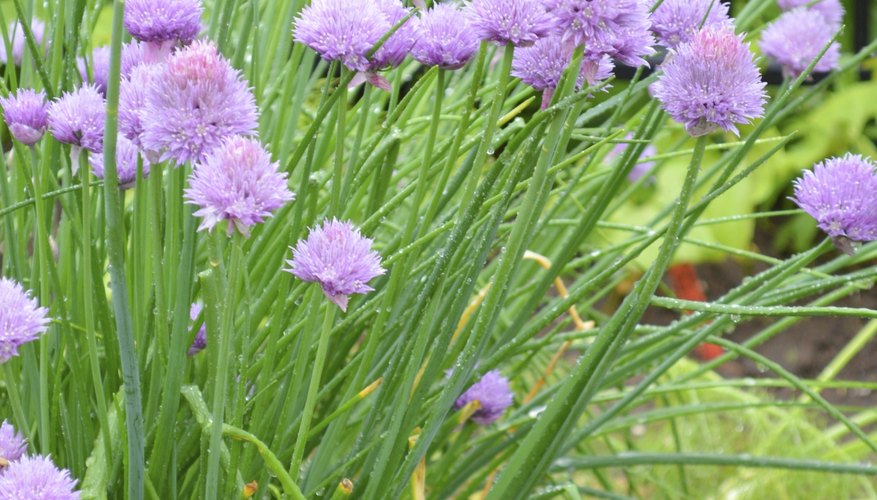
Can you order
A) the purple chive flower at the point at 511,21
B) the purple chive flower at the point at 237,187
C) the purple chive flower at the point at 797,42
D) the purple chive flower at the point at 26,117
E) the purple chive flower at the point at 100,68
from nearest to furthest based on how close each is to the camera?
the purple chive flower at the point at 237,187
the purple chive flower at the point at 511,21
the purple chive flower at the point at 26,117
the purple chive flower at the point at 100,68
the purple chive flower at the point at 797,42

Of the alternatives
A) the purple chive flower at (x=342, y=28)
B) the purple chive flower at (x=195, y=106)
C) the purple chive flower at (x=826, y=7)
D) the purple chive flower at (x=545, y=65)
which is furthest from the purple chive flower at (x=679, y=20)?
the purple chive flower at (x=826, y=7)

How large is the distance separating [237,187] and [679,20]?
1.17 feet

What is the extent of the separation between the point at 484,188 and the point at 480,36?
11 cm

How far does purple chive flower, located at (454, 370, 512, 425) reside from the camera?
3.22ft

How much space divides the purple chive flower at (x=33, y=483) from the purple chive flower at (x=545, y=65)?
1.16 ft

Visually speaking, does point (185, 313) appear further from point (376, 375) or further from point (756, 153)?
point (756, 153)

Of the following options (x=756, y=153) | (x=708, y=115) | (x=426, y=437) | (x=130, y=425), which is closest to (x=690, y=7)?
(x=708, y=115)

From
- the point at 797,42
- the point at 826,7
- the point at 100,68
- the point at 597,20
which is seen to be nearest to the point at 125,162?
the point at 100,68

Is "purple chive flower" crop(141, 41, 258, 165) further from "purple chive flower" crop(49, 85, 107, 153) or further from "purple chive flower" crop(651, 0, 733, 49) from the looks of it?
"purple chive flower" crop(651, 0, 733, 49)

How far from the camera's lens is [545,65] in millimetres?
676

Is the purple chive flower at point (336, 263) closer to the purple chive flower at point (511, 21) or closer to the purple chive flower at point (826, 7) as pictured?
the purple chive flower at point (511, 21)

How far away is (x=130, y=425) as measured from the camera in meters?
0.64

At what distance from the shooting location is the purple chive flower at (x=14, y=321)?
22.8 inches

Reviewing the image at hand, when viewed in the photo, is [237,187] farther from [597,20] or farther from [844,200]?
[844,200]
